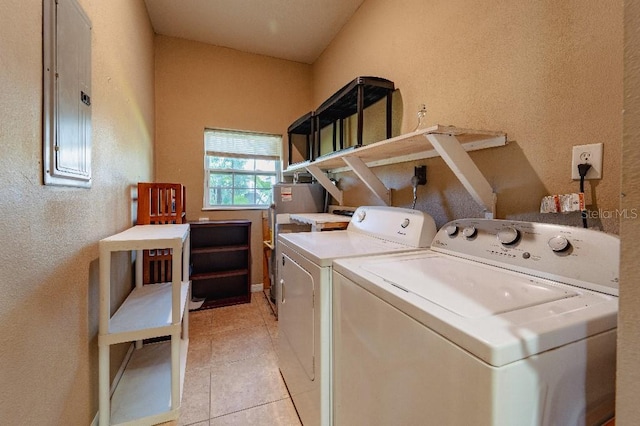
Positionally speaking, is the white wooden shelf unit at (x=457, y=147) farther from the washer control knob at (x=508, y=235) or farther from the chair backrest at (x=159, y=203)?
the chair backrest at (x=159, y=203)

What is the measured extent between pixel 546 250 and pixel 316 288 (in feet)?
2.76

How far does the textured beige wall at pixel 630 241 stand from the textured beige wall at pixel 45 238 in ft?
4.33

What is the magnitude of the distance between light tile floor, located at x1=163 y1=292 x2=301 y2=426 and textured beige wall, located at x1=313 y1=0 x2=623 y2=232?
4.80ft

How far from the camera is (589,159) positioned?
3.26 feet

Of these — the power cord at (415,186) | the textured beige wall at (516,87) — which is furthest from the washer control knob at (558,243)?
the power cord at (415,186)

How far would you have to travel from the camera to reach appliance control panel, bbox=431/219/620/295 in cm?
79

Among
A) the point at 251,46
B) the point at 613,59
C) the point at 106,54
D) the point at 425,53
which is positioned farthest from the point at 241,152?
the point at 613,59

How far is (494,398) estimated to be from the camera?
1.68ft

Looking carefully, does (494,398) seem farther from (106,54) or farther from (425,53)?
(106,54)

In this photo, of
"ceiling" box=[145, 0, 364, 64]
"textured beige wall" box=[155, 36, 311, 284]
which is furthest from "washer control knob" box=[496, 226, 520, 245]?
"textured beige wall" box=[155, 36, 311, 284]

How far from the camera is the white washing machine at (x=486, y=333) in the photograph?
1.78 ft

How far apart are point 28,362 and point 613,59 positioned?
2.11m

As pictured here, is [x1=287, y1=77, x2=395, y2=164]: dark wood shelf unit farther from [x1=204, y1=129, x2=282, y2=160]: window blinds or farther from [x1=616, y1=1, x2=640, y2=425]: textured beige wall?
[x1=616, y1=1, x2=640, y2=425]: textured beige wall

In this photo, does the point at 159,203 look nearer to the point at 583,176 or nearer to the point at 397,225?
the point at 397,225
